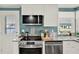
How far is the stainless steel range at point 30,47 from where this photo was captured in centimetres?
408

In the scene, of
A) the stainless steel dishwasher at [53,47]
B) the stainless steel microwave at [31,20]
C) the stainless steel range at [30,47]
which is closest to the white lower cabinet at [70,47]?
the stainless steel dishwasher at [53,47]

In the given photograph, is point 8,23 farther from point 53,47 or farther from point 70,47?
point 70,47

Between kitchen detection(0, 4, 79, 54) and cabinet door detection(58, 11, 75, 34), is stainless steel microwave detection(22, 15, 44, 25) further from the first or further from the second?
cabinet door detection(58, 11, 75, 34)

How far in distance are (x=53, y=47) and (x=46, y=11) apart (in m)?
1.18

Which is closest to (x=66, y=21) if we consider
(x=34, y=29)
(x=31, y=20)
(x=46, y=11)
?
(x=46, y=11)

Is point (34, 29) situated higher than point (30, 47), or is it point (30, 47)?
point (34, 29)

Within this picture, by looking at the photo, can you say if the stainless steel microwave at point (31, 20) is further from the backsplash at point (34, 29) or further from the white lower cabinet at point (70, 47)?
the white lower cabinet at point (70, 47)

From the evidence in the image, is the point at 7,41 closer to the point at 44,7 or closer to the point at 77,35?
the point at 44,7

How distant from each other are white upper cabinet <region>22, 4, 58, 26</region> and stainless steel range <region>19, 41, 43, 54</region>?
2.61 ft

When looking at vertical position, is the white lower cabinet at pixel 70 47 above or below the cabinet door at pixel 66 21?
below

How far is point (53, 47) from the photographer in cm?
407

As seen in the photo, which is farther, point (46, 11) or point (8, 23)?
point (8, 23)

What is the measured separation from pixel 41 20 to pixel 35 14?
256 millimetres
